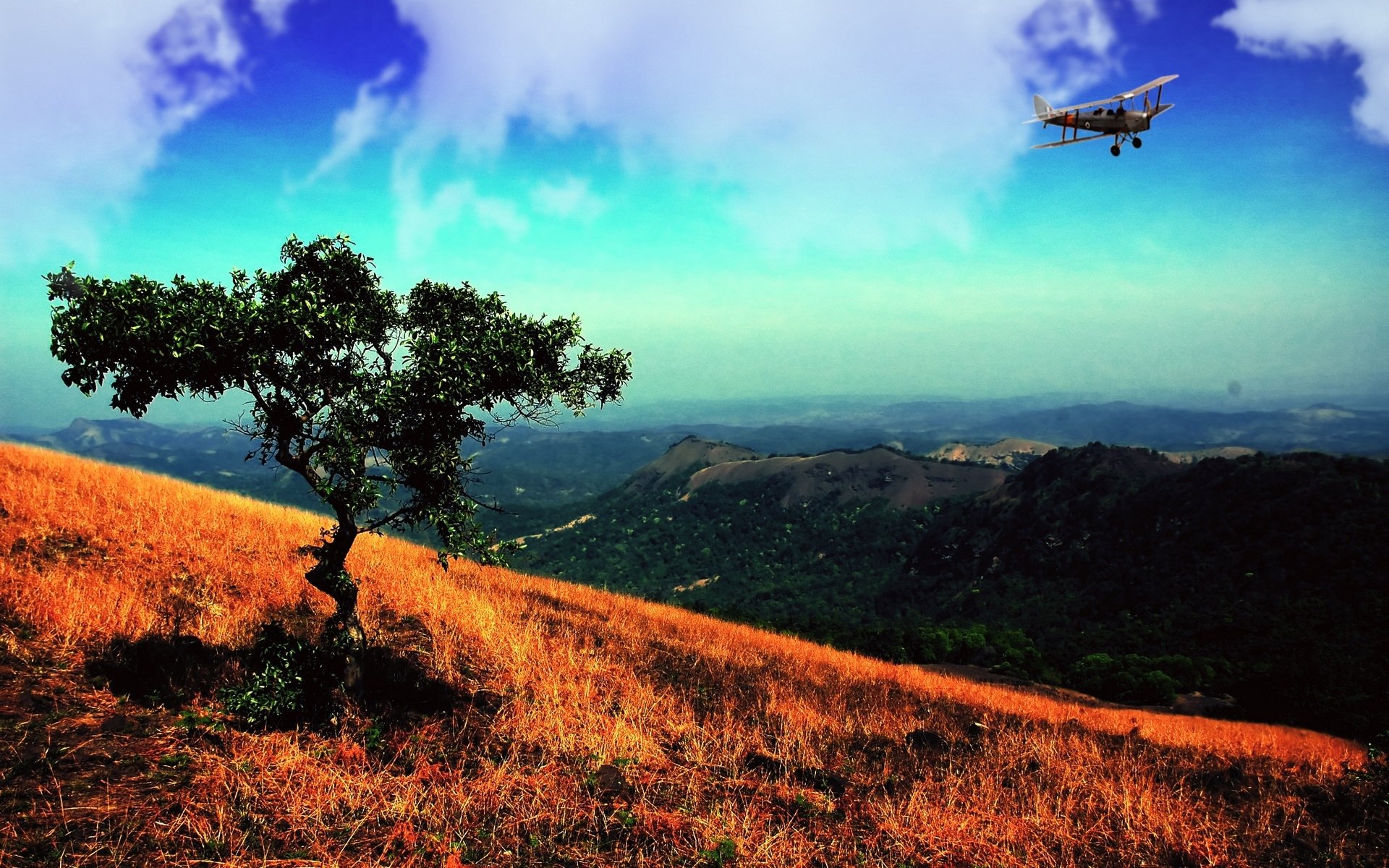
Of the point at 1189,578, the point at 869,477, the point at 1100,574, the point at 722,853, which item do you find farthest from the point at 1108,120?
the point at 869,477

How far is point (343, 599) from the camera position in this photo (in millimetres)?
8523

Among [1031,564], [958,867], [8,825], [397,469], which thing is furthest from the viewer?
[1031,564]

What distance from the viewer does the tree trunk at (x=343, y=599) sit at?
8.27 metres

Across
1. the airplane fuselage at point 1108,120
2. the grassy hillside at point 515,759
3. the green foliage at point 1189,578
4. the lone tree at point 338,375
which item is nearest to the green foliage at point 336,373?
the lone tree at point 338,375

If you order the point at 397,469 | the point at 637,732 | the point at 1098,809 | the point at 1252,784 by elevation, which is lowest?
the point at 1252,784

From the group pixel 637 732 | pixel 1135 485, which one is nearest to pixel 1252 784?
pixel 637 732

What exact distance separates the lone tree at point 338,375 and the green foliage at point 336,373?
0.02m

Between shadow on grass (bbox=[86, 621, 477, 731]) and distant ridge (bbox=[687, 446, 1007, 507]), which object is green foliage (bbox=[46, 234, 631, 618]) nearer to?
shadow on grass (bbox=[86, 621, 477, 731])

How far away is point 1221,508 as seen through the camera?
243 ft

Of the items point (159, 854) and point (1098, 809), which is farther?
point (1098, 809)

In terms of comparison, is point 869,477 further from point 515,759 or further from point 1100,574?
point 515,759

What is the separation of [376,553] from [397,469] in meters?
10.5

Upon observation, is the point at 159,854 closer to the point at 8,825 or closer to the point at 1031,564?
the point at 8,825

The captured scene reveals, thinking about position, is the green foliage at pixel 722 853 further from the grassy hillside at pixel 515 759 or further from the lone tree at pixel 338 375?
the lone tree at pixel 338 375
